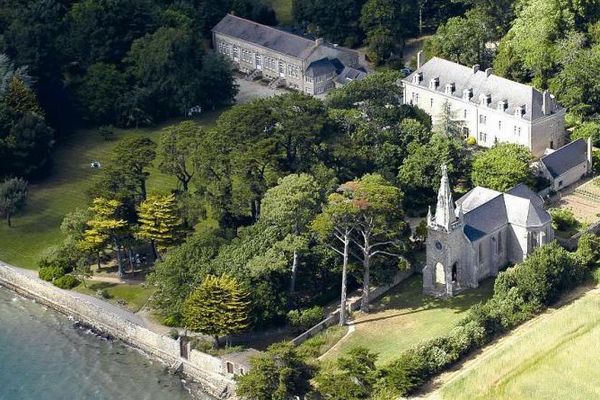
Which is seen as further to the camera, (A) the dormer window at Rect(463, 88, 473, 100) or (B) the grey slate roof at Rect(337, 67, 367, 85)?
(B) the grey slate roof at Rect(337, 67, 367, 85)

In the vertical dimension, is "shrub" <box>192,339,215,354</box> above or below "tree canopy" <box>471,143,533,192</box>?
below

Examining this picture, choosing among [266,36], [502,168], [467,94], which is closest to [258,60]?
[266,36]

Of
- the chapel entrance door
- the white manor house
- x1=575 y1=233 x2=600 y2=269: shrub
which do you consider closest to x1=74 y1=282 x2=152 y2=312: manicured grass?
the chapel entrance door

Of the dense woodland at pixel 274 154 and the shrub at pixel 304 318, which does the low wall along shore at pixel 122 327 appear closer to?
the dense woodland at pixel 274 154

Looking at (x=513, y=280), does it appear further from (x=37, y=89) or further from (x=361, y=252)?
(x=37, y=89)

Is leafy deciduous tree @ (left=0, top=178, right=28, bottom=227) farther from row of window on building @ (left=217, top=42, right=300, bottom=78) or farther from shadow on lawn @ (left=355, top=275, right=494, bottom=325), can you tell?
row of window on building @ (left=217, top=42, right=300, bottom=78)

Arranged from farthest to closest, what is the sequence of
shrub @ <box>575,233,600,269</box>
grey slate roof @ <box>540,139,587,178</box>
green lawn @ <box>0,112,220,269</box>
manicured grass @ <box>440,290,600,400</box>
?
grey slate roof @ <box>540,139,587,178</box>
green lawn @ <box>0,112,220,269</box>
shrub @ <box>575,233,600,269</box>
manicured grass @ <box>440,290,600,400</box>

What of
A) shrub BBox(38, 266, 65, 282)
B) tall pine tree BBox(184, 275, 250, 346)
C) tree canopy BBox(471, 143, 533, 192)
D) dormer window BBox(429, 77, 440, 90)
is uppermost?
dormer window BBox(429, 77, 440, 90)
